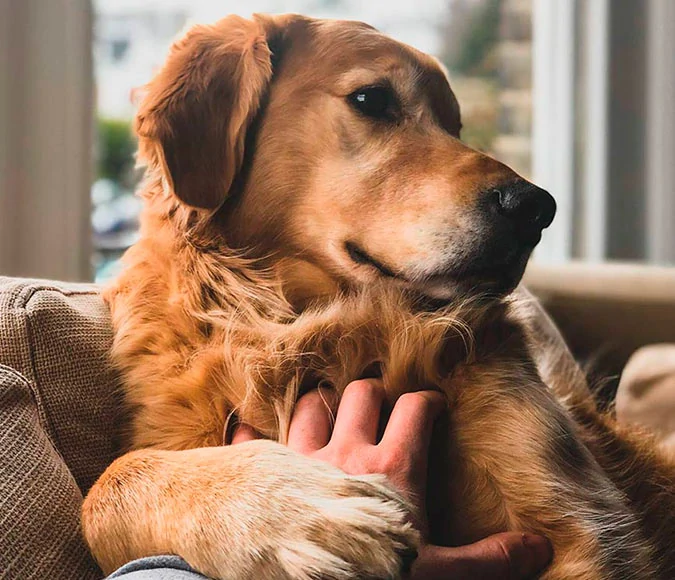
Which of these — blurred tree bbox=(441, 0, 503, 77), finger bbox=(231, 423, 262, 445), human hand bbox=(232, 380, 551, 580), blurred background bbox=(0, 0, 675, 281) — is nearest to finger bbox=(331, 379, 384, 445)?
human hand bbox=(232, 380, 551, 580)

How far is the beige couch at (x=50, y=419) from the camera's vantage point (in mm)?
822

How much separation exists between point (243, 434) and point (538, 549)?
0.35m

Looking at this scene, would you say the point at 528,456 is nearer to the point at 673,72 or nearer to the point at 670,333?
the point at 670,333

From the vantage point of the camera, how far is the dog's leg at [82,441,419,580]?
74 cm

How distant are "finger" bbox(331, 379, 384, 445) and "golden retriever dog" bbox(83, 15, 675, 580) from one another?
45 mm

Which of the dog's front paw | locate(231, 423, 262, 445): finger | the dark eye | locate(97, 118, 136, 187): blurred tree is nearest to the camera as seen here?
the dog's front paw

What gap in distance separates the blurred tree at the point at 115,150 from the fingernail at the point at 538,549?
2004 mm

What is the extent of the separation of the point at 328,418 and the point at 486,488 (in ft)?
0.65

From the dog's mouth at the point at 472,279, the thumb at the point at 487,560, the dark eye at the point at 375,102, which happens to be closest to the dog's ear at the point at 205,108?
the dark eye at the point at 375,102

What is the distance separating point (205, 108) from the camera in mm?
1157

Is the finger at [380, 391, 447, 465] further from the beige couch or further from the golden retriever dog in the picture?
the beige couch

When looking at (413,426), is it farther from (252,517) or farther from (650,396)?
(650,396)

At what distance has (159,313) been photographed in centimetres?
109

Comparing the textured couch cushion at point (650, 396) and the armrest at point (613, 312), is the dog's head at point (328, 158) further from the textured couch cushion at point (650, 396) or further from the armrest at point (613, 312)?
the armrest at point (613, 312)
